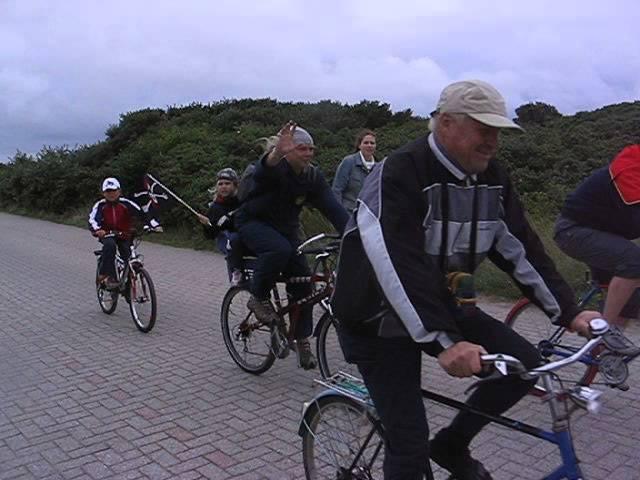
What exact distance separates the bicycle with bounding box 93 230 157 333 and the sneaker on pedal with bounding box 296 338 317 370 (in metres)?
2.39

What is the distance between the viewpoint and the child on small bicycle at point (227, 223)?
5926 mm

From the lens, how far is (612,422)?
4621mm

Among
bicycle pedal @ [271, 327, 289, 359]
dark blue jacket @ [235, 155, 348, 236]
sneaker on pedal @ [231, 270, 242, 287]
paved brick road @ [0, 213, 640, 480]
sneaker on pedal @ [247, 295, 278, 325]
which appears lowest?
paved brick road @ [0, 213, 640, 480]

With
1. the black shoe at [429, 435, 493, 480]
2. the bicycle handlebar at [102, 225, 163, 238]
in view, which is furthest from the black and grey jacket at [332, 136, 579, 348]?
the bicycle handlebar at [102, 225, 163, 238]

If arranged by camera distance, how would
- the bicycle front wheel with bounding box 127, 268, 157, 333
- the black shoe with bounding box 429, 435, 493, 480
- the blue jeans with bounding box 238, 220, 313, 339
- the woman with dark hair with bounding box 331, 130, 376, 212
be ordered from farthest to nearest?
the woman with dark hair with bounding box 331, 130, 376, 212 → the bicycle front wheel with bounding box 127, 268, 157, 333 → the blue jeans with bounding box 238, 220, 313, 339 → the black shoe with bounding box 429, 435, 493, 480

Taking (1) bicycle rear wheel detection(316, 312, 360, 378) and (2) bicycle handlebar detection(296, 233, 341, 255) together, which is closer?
(2) bicycle handlebar detection(296, 233, 341, 255)

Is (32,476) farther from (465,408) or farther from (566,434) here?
(566,434)

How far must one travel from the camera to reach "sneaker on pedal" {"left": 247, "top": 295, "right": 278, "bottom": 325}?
5.66 metres

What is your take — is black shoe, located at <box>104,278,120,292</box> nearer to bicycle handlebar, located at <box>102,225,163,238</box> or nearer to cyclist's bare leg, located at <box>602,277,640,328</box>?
bicycle handlebar, located at <box>102,225,163,238</box>

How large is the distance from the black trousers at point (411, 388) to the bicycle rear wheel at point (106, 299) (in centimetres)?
631

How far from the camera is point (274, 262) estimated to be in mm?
5410

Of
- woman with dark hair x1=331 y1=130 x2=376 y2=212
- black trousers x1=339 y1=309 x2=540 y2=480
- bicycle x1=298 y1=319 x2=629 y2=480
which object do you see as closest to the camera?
bicycle x1=298 y1=319 x2=629 y2=480

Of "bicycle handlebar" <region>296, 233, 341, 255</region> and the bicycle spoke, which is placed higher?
"bicycle handlebar" <region>296, 233, 341, 255</region>

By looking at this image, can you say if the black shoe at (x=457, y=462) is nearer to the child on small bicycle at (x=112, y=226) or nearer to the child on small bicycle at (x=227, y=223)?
the child on small bicycle at (x=227, y=223)
